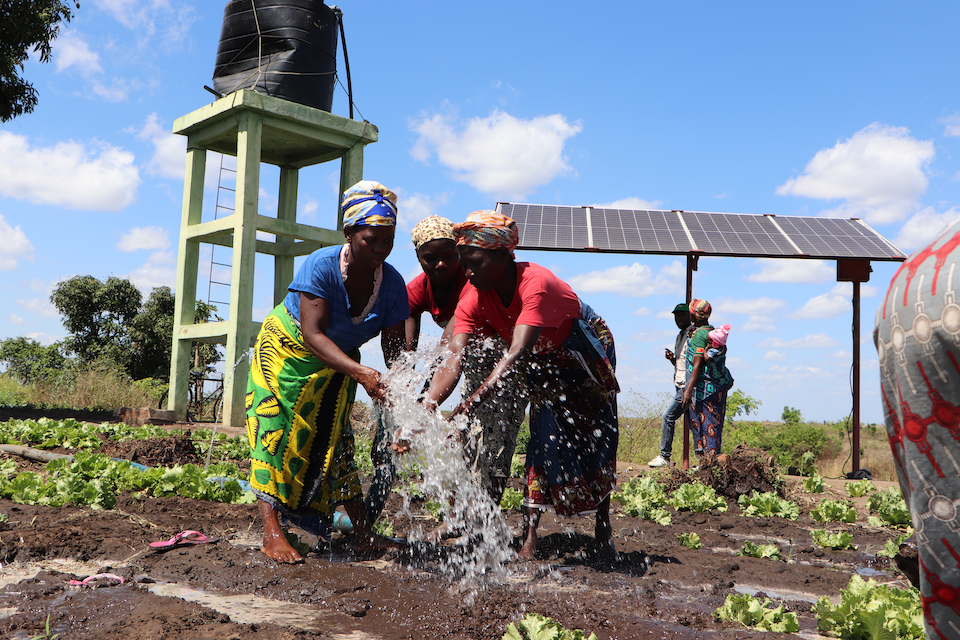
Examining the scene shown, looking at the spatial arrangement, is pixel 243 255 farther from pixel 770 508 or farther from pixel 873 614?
pixel 873 614

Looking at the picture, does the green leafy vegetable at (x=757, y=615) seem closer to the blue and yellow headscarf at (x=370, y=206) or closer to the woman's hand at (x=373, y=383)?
the woman's hand at (x=373, y=383)

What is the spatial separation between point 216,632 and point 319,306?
1616 millimetres

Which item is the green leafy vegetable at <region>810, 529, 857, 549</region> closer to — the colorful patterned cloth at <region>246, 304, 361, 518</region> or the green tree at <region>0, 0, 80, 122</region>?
the colorful patterned cloth at <region>246, 304, 361, 518</region>

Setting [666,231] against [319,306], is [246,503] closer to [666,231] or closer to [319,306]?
[319,306]

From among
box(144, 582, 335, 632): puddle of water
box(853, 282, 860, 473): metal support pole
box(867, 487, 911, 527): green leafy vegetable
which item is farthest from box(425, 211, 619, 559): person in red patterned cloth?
box(853, 282, 860, 473): metal support pole

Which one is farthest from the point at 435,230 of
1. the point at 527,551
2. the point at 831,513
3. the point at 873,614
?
the point at 831,513

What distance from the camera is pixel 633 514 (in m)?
5.80

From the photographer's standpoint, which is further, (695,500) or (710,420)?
(710,420)

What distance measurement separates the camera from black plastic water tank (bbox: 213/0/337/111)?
14.4 m

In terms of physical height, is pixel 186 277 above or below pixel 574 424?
above

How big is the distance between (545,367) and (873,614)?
1.96 m

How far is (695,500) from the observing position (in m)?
6.14

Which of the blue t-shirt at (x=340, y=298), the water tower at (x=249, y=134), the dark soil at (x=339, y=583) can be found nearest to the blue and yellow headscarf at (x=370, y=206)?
the blue t-shirt at (x=340, y=298)

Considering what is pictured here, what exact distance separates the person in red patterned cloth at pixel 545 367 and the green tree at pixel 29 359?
2225cm
